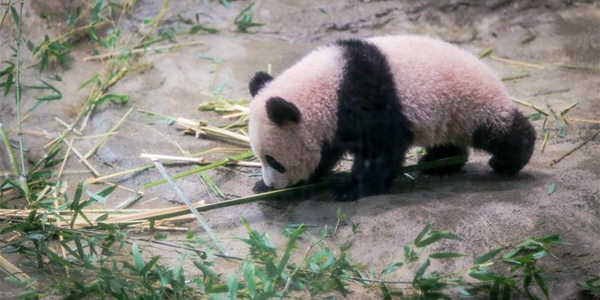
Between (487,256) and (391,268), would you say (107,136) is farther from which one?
(487,256)

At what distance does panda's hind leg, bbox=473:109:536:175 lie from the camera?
3.49 metres

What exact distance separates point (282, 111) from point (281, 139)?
7.6 inches

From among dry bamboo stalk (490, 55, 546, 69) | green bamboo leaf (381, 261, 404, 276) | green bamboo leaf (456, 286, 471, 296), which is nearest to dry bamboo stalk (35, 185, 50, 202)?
green bamboo leaf (381, 261, 404, 276)

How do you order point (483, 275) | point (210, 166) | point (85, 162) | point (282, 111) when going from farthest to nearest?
point (85, 162)
point (210, 166)
point (282, 111)
point (483, 275)

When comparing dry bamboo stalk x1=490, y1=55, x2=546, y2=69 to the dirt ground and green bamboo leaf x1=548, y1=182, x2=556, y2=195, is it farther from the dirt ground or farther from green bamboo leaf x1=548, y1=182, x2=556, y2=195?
green bamboo leaf x1=548, y1=182, x2=556, y2=195

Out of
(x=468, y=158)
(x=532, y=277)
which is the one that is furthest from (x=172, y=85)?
(x=532, y=277)

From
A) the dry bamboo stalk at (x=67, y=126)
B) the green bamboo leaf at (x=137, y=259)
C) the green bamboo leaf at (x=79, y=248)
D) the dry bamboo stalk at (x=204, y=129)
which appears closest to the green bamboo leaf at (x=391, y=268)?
the green bamboo leaf at (x=137, y=259)

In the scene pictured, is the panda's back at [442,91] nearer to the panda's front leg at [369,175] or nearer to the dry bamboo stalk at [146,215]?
the panda's front leg at [369,175]

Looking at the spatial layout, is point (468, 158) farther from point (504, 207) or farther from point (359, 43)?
point (359, 43)

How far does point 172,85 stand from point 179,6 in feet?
4.13

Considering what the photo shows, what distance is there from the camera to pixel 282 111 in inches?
125

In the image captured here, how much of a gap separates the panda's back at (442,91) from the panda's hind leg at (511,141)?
42 mm

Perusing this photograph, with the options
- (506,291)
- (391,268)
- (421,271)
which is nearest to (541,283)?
(506,291)

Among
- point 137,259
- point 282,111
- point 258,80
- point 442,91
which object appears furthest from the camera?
point 258,80
